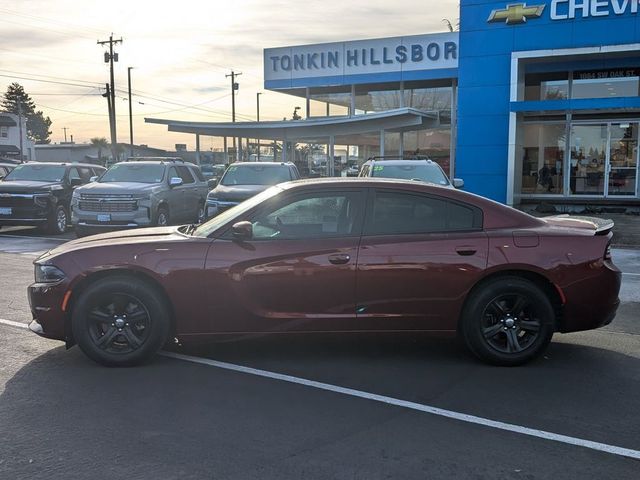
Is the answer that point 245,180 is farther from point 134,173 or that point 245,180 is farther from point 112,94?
point 112,94

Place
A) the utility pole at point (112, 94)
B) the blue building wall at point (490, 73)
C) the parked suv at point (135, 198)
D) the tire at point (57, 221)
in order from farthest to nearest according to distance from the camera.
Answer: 1. the utility pole at point (112, 94)
2. the blue building wall at point (490, 73)
3. the tire at point (57, 221)
4. the parked suv at point (135, 198)

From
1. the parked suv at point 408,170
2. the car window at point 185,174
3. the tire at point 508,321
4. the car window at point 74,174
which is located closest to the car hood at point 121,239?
the tire at point 508,321

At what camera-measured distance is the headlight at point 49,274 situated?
16.7 feet

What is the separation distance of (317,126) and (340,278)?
22.4 meters

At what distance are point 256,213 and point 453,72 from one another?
23.3 metres

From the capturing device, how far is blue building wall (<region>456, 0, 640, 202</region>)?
18672 mm

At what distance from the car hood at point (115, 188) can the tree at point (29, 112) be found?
4626 inches

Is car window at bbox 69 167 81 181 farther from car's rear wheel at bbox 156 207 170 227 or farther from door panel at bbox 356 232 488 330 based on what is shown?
door panel at bbox 356 232 488 330

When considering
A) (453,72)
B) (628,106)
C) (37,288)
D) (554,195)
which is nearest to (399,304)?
(37,288)

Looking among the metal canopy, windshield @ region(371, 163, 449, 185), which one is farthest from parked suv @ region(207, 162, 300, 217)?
the metal canopy

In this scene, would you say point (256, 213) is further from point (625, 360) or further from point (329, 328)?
point (625, 360)

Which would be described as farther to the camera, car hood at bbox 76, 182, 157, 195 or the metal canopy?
the metal canopy

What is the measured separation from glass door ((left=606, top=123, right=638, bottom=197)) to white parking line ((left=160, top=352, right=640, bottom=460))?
1825cm

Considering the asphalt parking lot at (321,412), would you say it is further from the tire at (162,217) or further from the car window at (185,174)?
the car window at (185,174)
